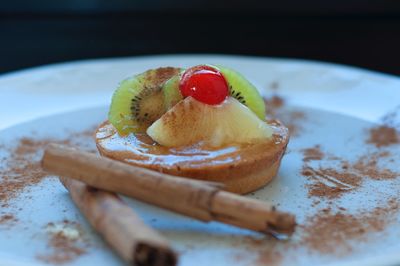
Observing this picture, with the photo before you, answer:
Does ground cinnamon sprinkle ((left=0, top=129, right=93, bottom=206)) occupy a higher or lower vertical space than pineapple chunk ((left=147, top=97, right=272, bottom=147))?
lower

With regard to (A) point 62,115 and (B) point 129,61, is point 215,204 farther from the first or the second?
(B) point 129,61

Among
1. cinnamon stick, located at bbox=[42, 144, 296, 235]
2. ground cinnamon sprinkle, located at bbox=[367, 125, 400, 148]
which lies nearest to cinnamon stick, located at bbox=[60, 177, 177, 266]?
cinnamon stick, located at bbox=[42, 144, 296, 235]

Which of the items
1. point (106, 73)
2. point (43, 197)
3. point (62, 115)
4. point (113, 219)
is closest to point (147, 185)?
point (113, 219)

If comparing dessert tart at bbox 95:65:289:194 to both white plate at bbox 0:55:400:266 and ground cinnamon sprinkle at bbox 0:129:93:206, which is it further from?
ground cinnamon sprinkle at bbox 0:129:93:206

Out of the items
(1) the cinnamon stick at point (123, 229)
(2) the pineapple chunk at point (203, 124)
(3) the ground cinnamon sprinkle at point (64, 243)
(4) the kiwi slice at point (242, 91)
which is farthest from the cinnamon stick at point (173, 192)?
(4) the kiwi slice at point (242, 91)

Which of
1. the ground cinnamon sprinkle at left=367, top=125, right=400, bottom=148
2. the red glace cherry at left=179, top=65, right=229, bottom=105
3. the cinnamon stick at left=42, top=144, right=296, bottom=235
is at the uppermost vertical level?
the ground cinnamon sprinkle at left=367, top=125, right=400, bottom=148
